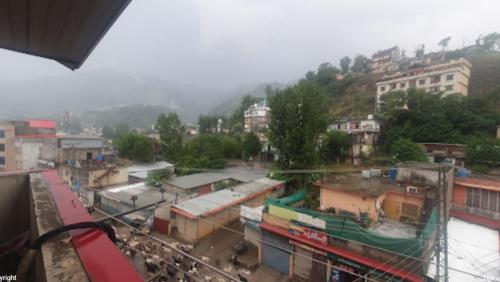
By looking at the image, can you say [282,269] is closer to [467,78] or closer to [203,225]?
[203,225]

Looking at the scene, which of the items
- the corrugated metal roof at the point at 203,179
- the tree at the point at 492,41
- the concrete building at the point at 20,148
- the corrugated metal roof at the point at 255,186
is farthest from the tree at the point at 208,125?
the tree at the point at 492,41

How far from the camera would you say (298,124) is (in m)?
16.8

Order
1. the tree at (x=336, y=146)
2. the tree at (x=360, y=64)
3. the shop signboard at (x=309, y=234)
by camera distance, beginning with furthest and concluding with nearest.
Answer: the tree at (x=360, y=64)
the tree at (x=336, y=146)
the shop signboard at (x=309, y=234)

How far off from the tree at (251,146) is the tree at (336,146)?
861 cm

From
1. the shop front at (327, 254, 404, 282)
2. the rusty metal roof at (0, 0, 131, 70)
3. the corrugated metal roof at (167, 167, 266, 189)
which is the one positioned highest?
the rusty metal roof at (0, 0, 131, 70)

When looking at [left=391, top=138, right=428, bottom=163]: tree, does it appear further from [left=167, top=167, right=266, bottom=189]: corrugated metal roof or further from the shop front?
the shop front

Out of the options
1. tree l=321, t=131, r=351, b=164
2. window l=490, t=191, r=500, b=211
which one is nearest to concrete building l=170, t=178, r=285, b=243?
window l=490, t=191, r=500, b=211

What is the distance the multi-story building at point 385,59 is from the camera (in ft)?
154

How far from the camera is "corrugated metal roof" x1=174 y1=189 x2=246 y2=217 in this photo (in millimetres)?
11294

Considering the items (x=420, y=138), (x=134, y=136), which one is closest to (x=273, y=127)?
(x=420, y=138)

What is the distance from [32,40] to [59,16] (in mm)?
752

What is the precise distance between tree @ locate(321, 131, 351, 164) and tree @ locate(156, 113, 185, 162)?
1708 cm

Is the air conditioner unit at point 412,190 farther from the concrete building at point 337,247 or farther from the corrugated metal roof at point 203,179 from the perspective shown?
the corrugated metal roof at point 203,179

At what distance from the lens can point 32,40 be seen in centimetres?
214
